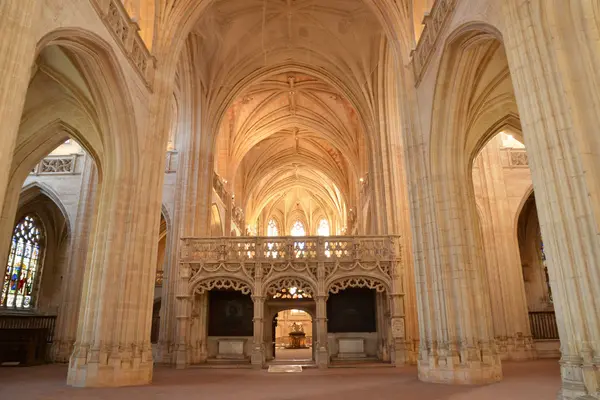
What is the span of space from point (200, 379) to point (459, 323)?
596 cm

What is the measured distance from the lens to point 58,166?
18078mm

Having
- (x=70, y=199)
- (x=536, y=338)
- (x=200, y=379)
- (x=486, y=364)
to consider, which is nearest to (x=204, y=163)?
(x=70, y=199)

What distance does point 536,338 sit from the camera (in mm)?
16219

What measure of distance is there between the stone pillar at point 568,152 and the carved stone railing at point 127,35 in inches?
296

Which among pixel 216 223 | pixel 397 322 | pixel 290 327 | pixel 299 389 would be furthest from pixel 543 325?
pixel 290 327

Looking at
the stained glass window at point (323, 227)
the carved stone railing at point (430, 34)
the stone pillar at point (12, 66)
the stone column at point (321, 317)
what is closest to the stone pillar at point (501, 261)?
the stone column at point (321, 317)

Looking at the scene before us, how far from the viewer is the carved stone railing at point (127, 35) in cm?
857

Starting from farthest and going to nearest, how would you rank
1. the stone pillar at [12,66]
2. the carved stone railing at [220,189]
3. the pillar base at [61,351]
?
the carved stone railing at [220,189] → the pillar base at [61,351] → the stone pillar at [12,66]

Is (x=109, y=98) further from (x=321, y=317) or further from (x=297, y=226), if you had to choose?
(x=297, y=226)

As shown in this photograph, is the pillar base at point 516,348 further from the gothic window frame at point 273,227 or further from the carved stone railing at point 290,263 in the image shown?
the gothic window frame at point 273,227

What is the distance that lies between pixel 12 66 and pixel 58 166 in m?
14.5

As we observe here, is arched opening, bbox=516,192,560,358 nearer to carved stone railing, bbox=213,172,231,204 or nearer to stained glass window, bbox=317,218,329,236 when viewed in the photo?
carved stone railing, bbox=213,172,231,204

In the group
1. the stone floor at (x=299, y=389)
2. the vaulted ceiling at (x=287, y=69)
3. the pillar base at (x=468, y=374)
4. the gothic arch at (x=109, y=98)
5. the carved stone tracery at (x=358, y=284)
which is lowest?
the stone floor at (x=299, y=389)

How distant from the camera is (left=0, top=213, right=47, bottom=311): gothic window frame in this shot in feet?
60.8
